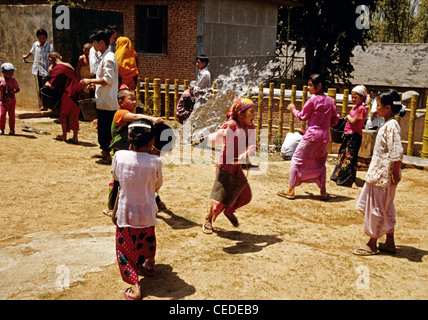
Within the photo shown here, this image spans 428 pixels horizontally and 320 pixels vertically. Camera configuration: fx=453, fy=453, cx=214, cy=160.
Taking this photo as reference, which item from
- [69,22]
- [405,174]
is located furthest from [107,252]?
[69,22]

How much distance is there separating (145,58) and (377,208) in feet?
50.0

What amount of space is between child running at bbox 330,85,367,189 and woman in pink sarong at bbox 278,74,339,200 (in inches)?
28.2

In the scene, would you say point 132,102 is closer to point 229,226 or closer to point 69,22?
point 229,226

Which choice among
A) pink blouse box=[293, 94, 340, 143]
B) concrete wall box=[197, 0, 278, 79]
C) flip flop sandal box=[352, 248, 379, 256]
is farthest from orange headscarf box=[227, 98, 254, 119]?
concrete wall box=[197, 0, 278, 79]

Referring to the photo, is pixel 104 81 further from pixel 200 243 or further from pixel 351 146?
pixel 351 146

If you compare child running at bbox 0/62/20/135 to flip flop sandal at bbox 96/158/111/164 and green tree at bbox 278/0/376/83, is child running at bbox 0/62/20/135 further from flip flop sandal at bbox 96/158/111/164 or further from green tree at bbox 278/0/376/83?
green tree at bbox 278/0/376/83

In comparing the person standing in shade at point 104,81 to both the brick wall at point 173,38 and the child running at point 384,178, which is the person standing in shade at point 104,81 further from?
the brick wall at point 173,38

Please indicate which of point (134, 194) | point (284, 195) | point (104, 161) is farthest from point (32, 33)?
point (134, 194)

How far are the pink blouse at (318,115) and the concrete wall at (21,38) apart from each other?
7748mm

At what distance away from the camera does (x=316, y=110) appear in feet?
21.8

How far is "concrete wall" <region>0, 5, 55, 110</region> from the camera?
11.6 meters

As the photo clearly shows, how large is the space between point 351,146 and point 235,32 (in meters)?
12.4

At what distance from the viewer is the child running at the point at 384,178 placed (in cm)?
468
